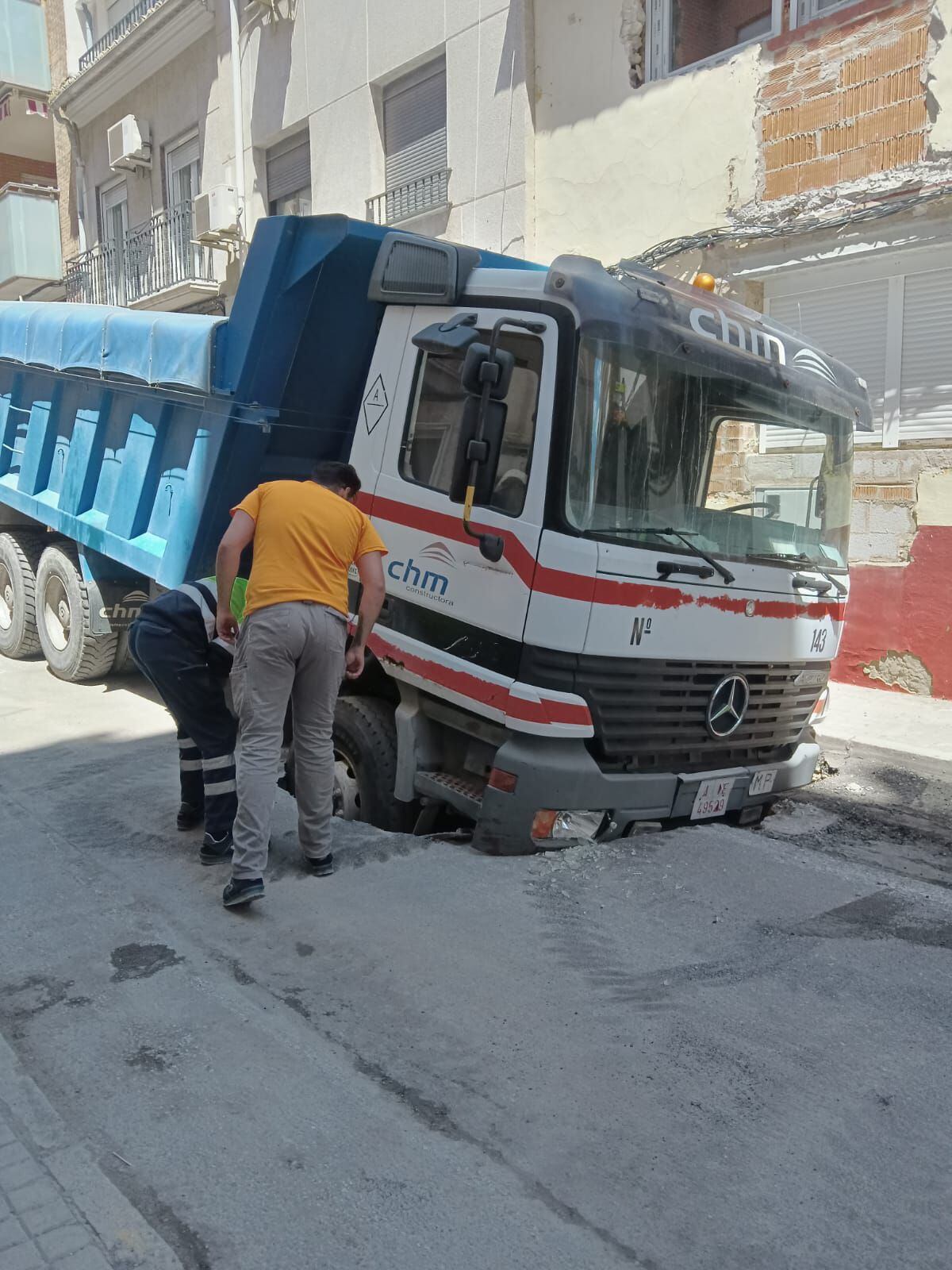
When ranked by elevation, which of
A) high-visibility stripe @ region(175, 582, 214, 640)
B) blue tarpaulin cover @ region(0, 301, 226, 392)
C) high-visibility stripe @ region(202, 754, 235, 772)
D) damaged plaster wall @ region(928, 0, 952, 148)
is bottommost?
high-visibility stripe @ region(202, 754, 235, 772)

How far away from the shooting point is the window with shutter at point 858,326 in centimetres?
813

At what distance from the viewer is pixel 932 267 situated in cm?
773

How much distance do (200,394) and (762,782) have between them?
3.31 meters

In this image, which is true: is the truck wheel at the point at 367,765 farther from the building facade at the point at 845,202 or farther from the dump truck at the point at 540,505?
the building facade at the point at 845,202

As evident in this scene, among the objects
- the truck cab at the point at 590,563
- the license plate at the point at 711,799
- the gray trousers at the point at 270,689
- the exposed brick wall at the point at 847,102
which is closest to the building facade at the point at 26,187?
the exposed brick wall at the point at 847,102

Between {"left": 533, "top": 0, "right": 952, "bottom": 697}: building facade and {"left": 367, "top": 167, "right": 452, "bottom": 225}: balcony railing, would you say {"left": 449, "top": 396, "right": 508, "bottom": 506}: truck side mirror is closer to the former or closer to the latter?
{"left": 533, "top": 0, "right": 952, "bottom": 697}: building facade

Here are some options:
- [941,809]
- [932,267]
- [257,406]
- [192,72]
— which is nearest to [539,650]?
[257,406]

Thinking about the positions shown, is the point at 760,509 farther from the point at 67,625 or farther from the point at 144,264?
the point at 144,264

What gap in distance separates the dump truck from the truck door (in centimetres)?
1

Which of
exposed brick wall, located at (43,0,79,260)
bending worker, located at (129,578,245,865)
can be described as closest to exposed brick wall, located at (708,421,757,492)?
bending worker, located at (129,578,245,865)

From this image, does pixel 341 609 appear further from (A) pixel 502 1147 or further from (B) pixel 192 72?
(B) pixel 192 72

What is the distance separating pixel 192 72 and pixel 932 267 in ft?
42.5

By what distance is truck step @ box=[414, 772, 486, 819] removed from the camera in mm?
4223

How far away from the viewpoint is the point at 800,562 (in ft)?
15.5
